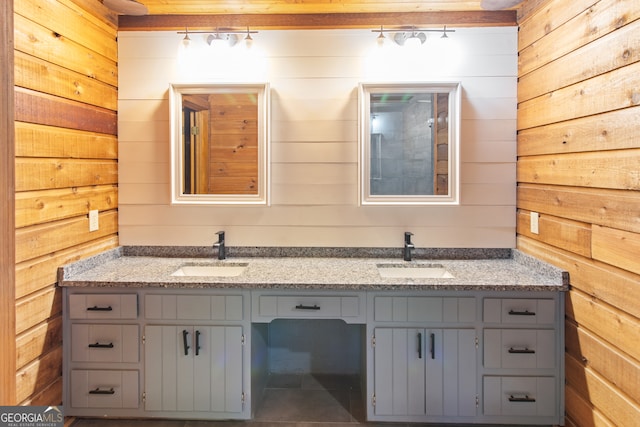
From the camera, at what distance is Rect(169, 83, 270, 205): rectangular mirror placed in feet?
8.32

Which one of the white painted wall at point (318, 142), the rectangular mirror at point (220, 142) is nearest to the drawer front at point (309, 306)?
the white painted wall at point (318, 142)

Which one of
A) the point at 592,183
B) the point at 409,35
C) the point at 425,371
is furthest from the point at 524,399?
the point at 409,35

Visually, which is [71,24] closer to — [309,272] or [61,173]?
[61,173]

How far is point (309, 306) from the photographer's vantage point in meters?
2.08

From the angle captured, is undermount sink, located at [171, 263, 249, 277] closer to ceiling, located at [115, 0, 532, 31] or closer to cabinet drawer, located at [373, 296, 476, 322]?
cabinet drawer, located at [373, 296, 476, 322]

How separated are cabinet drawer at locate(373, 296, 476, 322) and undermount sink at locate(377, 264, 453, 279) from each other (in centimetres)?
38

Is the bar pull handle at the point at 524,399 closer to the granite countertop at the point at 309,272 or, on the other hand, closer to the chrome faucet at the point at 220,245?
the granite countertop at the point at 309,272

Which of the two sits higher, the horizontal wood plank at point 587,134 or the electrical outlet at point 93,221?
the horizontal wood plank at point 587,134

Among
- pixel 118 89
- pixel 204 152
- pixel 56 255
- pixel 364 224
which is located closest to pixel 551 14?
pixel 364 224

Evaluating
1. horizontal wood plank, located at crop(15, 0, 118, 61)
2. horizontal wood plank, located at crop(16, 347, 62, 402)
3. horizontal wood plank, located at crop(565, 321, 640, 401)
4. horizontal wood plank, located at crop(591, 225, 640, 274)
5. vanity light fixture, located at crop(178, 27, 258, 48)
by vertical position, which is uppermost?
vanity light fixture, located at crop(178, 27, 258, 48)

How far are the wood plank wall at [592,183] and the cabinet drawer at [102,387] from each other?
2.13 meters

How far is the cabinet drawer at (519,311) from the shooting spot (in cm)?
204

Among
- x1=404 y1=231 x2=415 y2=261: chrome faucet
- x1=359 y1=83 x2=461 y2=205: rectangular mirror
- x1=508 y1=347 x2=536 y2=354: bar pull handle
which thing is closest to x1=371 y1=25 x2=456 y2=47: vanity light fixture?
x1=359 y1=83 x2=461 y2=205: rectangular mirror

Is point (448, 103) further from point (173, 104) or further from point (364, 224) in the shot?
point (173, 104)
